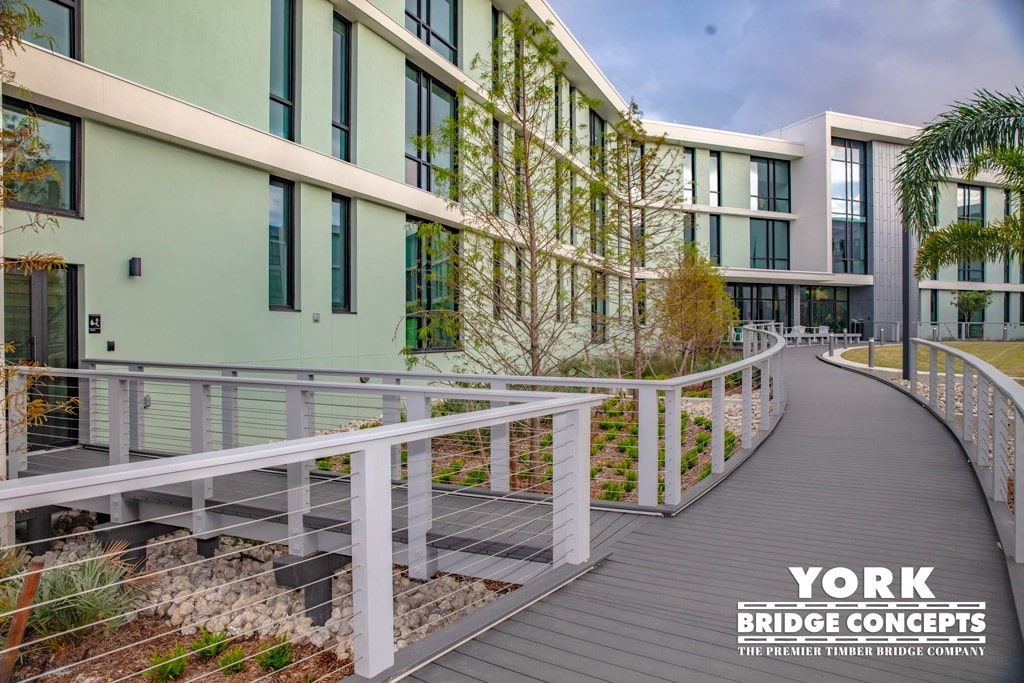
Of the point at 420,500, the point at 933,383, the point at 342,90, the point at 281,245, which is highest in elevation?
the point at 342,90

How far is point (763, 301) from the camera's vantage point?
35406 mm

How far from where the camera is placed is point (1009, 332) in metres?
38.1

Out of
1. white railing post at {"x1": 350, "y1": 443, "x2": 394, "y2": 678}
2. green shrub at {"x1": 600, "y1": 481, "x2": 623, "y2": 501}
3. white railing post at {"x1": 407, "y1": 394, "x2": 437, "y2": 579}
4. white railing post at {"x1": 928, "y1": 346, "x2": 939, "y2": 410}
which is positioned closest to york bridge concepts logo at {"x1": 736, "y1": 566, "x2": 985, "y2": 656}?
white railing post at {"x1": 350, "y1": 443, "x2": 394, "y2": 678}

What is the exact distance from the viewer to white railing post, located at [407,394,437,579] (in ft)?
14.8

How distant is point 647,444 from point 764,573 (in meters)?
1.48

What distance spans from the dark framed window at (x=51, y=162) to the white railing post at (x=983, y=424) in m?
9.22

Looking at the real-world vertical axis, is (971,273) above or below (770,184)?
below

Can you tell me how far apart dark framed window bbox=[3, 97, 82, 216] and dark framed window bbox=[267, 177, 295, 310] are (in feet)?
10.1

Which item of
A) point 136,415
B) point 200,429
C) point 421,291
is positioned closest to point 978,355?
point 421,291

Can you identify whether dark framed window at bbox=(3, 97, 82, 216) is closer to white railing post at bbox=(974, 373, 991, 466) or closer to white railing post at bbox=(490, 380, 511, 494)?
white railing post at bbox=(490, 380, 511, 494)

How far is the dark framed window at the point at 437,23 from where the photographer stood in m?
14.0

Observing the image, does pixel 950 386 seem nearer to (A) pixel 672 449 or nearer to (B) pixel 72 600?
(A) pixel 672 449

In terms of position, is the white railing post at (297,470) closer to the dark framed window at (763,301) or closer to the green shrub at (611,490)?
the green shrub at (611,490)

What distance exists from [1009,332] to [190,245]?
42.6 meters
